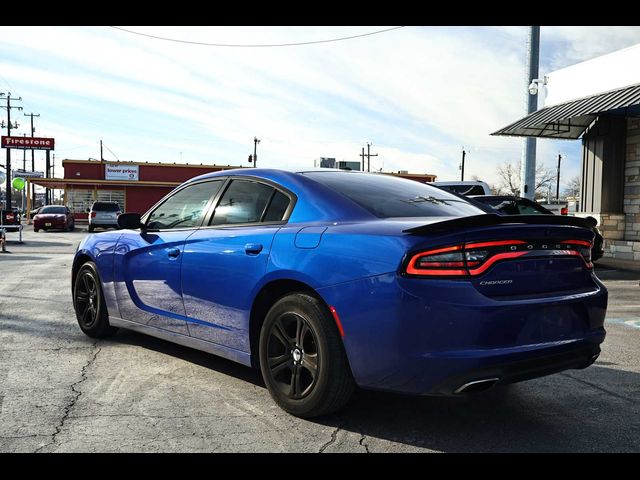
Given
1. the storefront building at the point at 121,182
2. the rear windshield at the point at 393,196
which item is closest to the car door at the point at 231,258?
the rear windshield at the point at 393,196

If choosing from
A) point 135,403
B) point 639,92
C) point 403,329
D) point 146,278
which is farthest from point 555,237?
point 639,92

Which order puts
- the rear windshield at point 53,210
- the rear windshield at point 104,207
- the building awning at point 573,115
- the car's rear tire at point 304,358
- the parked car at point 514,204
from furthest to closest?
the rear windshield at point 104,207 < the rear windshield at point 53,210 < the building awning at point 573,115 < the parked car at point 514,204 < the car's rear tire at point 304,358

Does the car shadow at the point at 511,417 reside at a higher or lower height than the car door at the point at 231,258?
lower

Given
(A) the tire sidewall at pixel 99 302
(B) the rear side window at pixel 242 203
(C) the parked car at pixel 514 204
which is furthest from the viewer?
(C) the parked car at pixel 514 204

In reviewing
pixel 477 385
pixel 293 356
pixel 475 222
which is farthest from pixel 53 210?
pixel 477 385

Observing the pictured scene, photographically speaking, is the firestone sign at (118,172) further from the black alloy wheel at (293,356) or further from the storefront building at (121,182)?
the black alloy wheel at (293,356)

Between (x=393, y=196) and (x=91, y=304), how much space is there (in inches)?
126

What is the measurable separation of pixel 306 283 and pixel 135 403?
138 centimetres

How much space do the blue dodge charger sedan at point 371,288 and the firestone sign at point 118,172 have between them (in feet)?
140

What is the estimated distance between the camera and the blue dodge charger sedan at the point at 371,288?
3.07m

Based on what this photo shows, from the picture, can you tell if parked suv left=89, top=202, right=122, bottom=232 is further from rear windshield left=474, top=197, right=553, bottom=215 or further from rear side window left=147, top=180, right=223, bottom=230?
rear side window left=147, top=180, right=223, bottom=230

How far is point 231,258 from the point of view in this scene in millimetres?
4043

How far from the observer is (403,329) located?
10.1ft
